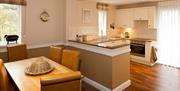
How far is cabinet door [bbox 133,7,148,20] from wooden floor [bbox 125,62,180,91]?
1740 mm

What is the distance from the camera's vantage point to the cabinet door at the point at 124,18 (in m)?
5.78

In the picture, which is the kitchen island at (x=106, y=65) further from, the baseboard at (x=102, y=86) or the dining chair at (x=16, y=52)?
the dining chair at (x=16, y=52)

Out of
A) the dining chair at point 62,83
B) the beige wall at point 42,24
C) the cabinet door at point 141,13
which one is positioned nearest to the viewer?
the dining chair at point 62,83

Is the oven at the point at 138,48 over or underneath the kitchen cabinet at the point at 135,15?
underneath

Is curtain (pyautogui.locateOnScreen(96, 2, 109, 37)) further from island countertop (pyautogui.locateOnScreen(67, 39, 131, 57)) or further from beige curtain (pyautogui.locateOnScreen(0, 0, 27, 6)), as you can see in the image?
beige curtain (pyautogui.locateOnScreen(0, 0, 27, 6))

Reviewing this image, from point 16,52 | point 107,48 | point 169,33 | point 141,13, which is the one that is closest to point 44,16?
point 16,52

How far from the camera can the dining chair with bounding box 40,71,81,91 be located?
4.02ft

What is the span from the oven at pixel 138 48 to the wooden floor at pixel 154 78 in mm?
461

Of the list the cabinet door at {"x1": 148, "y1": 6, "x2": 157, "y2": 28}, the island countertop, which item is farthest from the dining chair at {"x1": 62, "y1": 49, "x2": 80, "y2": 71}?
the cabinet door at {"x1": 148, "y1": 6, "x2": 157, "y2": 28}

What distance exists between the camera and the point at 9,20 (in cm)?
338

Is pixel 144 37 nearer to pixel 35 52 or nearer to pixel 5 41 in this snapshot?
pixel 35 52

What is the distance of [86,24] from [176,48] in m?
3.07

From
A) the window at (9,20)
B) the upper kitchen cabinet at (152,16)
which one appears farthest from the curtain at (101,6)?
the window at (9,20)

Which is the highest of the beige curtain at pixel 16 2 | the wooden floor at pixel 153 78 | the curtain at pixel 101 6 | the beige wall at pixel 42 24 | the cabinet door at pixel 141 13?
the curtain at pixel 101 6
